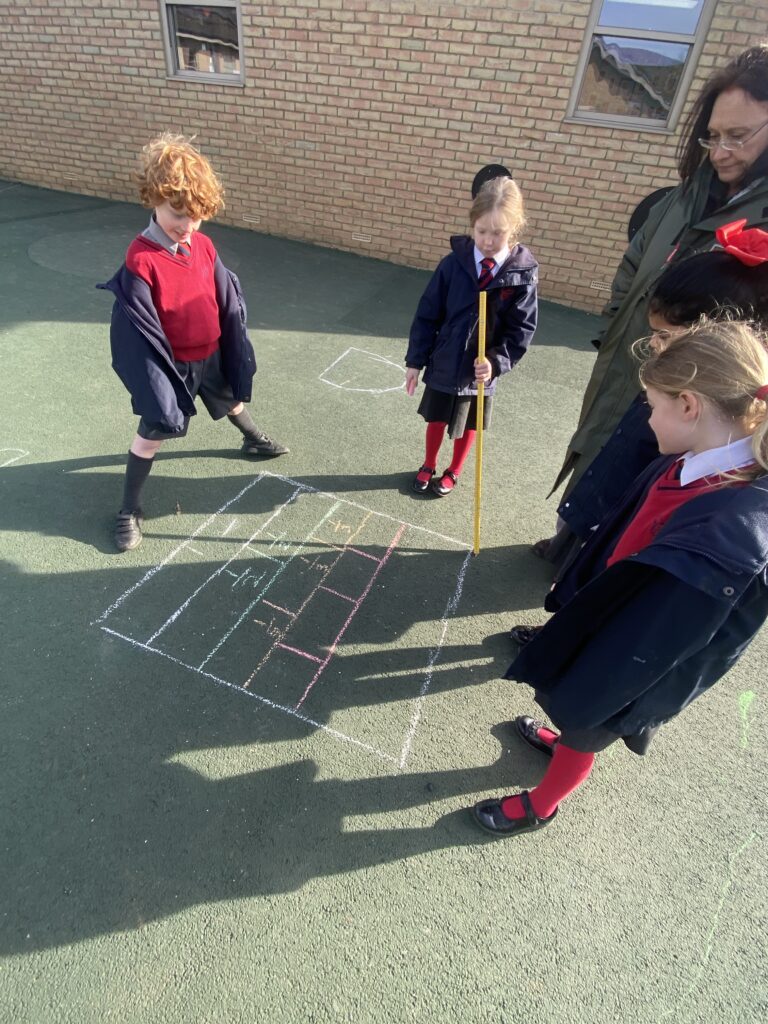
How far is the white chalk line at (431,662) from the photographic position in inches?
87.8

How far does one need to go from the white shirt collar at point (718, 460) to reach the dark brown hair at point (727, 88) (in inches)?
49.2

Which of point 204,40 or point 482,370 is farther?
point 204,40

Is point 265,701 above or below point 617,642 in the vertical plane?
below

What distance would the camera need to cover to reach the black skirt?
305cm

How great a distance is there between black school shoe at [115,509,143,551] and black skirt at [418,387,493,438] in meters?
1.66

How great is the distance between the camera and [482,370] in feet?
8.98

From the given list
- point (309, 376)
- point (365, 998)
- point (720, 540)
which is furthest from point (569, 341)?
point (365, 998)

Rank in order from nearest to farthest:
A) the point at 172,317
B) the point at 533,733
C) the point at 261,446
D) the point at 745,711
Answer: the point at 533,733, the point at 745,711, the point at 172,317, the point at 261,446

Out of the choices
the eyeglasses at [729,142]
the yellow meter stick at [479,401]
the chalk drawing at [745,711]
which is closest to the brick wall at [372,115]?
the yellow meter stick at [479,401]

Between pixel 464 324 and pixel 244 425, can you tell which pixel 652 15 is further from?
pixel 244 425

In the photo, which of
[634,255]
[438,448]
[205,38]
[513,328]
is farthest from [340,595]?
[205,38]

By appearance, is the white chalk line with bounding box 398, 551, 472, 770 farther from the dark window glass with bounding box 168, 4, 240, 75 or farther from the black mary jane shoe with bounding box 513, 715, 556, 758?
the dark window glass with bounding box 168, 4, 240, 75

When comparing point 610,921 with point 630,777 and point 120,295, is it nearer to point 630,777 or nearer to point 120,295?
point 630,777

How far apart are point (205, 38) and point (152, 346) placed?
6263 millimetres
